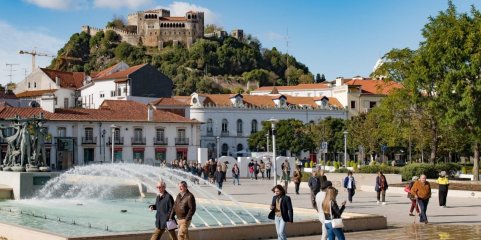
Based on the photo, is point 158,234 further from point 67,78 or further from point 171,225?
point 67,78

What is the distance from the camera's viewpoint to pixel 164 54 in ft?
568

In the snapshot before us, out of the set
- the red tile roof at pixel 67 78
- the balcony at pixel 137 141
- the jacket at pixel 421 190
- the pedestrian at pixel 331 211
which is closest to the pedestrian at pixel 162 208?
the pedestrian at pixel 331 211

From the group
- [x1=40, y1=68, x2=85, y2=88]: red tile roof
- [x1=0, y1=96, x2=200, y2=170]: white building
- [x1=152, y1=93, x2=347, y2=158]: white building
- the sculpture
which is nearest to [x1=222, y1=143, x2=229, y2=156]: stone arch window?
[x1=152, y1=93, x2=347, y2=158]: white building

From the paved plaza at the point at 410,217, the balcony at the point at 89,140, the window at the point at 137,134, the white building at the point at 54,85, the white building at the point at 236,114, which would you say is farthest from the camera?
the white building at the point at 54,85

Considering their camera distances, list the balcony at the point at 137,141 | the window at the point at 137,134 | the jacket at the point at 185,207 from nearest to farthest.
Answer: the jacket at the point at 185,207
the balcony at the point at 137,141
the window at the point at 137,134

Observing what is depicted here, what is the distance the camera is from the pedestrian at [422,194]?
21406 millimetres

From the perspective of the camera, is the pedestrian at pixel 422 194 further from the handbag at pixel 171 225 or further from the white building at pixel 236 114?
the white building at pixel 236 114

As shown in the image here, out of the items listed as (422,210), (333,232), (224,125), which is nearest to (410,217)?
(422,210)

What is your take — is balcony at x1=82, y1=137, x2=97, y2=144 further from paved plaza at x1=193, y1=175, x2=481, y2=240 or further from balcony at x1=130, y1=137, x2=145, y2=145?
paved plaza at x1=193, y1=175, x2=481, y2=240

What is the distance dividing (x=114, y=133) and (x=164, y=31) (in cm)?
11616

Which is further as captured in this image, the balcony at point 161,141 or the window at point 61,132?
the balcony at point 161,141

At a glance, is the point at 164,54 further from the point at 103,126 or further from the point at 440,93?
the point at 440,93

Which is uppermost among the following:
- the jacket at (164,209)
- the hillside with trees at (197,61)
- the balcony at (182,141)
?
the hillside with trees at (197,61)

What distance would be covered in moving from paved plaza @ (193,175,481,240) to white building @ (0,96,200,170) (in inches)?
1462
